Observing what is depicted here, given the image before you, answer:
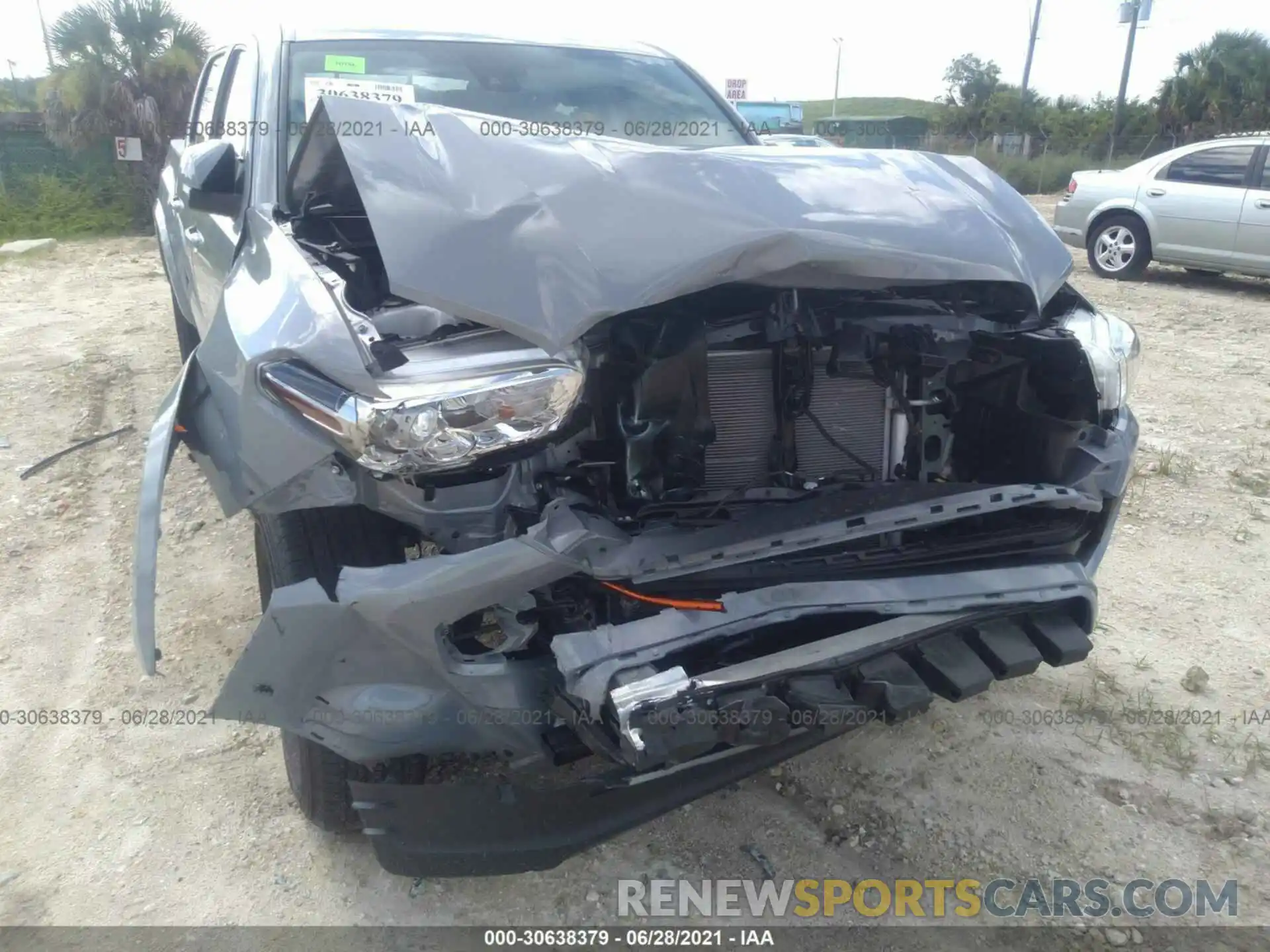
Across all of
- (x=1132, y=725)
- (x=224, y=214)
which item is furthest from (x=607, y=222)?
(x=1132, y=725)

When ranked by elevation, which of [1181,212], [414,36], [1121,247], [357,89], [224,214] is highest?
[414,36]

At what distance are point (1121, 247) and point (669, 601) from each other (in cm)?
958

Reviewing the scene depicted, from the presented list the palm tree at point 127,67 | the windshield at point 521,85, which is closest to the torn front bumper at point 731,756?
the windshield at point 521,85

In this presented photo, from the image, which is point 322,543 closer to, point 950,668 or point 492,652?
point 492,652

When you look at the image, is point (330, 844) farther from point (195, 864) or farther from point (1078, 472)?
point (1078, 472)

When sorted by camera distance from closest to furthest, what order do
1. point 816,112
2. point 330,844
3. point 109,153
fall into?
point 330,844, point 109,153, point 816,112

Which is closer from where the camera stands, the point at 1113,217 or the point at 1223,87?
the point at 1113,217

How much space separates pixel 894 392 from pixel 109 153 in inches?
680

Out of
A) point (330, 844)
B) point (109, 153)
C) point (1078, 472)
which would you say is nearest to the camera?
point (1078, 472)

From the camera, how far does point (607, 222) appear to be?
1851mm

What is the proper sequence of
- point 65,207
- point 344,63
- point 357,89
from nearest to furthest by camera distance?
point 357,89
point 344,63
point 65,207

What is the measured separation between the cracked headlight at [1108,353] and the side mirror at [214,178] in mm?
2297

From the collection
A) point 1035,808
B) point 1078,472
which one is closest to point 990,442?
point 1078,472

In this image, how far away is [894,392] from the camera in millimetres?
2262
